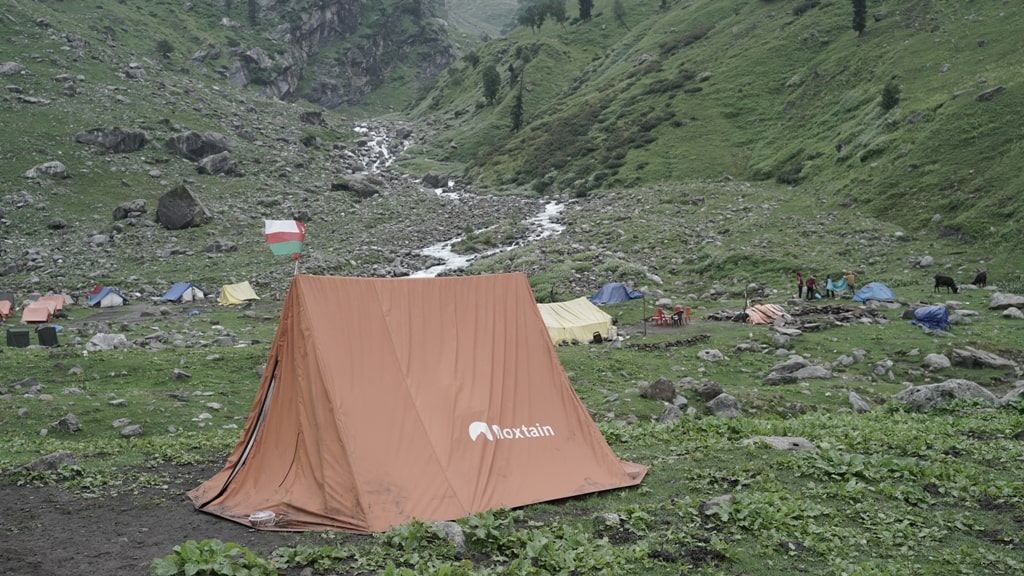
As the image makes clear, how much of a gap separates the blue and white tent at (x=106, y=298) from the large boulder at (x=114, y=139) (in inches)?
1279

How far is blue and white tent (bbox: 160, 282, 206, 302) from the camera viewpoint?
4019 centimetres

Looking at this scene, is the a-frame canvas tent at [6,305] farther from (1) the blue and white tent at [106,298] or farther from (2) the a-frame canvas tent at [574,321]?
(2) the a-frame canvas tent at [574,321]

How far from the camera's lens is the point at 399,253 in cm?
5116

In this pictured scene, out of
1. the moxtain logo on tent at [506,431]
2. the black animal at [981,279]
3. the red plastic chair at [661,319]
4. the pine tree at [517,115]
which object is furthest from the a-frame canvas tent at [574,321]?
the pine tree at [517,115]

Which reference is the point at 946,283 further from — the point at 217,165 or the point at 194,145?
the point at 194,145

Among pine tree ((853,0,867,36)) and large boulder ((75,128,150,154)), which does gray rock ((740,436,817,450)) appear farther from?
pine tree ((853,0,867,36))

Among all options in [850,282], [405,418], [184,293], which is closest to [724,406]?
[405,418]

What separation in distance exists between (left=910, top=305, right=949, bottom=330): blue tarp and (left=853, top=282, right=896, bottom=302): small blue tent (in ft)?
15.1

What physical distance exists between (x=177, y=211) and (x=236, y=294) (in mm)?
17893

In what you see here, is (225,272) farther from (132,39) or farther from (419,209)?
(132,39)

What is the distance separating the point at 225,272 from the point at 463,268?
603 inches

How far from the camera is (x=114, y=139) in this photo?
65438mm

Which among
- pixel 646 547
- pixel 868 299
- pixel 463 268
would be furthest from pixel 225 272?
pixel 646 547

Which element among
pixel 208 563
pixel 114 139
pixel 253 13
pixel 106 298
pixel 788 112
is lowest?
pixel 106 298
